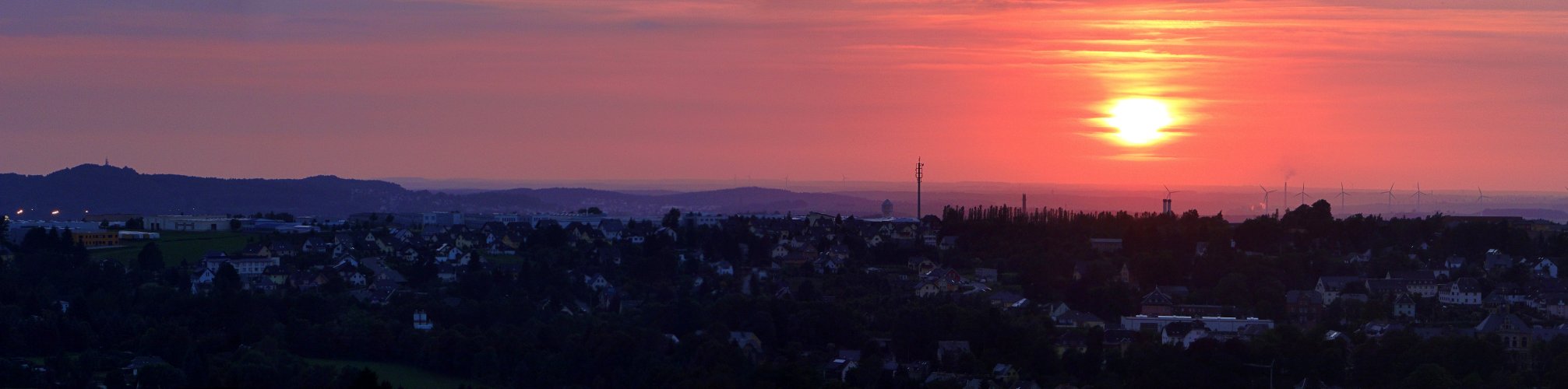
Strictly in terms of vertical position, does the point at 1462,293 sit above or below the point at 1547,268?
below

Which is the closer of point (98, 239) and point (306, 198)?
point (98, 239)

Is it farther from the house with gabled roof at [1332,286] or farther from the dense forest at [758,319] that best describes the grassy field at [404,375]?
the house with gabled roof at [1332,286]

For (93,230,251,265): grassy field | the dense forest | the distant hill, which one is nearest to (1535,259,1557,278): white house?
the dense forest

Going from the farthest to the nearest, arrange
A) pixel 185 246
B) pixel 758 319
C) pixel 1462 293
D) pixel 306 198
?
pixel 306 198, pixel 185 246, pixel 1462 293, pixel 758 319

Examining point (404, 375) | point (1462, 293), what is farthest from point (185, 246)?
point (1462, 293)

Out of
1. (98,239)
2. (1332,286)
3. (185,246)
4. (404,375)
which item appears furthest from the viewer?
(185,246)

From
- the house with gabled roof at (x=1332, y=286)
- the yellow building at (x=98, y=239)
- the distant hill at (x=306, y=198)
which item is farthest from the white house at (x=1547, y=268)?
the distant hill at (x=306, y=198)

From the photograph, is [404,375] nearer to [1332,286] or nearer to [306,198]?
[1332,286]

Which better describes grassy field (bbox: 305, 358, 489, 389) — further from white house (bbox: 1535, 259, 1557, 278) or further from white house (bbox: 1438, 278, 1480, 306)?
white house (bbox: 1535, 259, 1557, 278)
